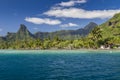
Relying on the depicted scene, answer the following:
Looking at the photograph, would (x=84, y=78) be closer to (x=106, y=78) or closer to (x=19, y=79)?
(x=106, y=78)

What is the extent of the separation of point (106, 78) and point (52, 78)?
10613mm

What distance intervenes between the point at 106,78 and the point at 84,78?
14.0ft

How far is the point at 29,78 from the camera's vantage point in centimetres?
4512

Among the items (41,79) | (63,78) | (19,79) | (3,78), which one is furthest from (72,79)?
(3,78)

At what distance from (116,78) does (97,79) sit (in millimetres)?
3925

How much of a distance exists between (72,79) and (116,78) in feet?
28.1

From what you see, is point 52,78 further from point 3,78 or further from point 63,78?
point 3,78

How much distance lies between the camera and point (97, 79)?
141 ft

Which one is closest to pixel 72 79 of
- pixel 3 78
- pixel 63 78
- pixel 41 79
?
pixel 63 78

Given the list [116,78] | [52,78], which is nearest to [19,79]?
[52,78]

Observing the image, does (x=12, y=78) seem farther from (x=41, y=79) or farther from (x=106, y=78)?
(x=106, y=78)

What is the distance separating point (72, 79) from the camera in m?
43.6

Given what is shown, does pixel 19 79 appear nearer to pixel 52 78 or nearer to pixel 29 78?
pixel 29 78

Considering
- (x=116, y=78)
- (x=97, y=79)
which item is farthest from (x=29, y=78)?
(x=116, y=78)
